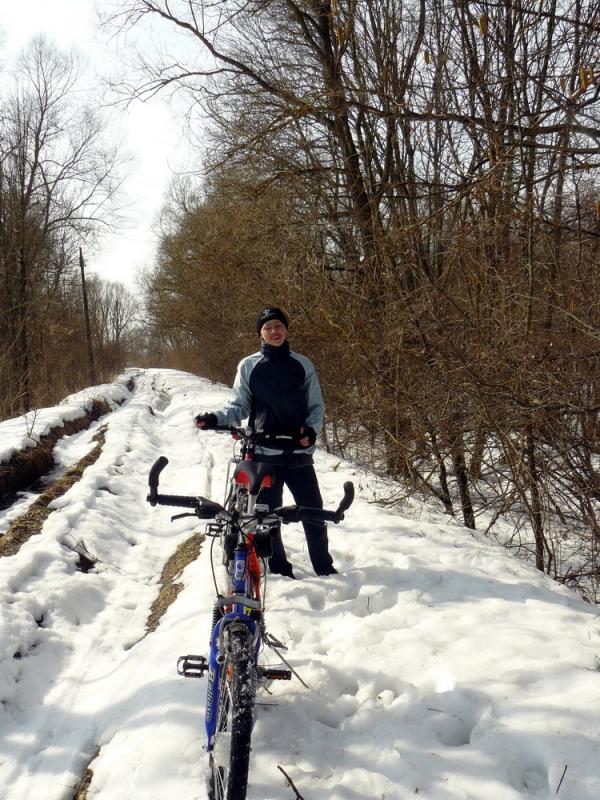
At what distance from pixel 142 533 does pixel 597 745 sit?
5.07 metres

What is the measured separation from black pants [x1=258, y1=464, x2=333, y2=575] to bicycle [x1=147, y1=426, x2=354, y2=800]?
134 centimetres

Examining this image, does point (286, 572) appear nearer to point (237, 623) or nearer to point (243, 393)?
point (243, 393)

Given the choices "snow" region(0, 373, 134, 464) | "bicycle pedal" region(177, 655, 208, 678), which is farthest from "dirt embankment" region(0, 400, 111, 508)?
"bicycle pedal" region(177, 655, 208, 678)

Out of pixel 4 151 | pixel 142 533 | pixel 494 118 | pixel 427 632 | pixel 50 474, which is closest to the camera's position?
pixel 427 632

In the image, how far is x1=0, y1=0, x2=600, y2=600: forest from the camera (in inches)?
177

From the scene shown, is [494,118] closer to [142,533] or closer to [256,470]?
[256,470]

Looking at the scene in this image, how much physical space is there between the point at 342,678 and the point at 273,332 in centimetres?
229

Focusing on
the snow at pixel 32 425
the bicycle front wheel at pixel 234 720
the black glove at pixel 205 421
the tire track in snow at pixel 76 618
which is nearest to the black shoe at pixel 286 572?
the tire track in snow at pixel 76 618

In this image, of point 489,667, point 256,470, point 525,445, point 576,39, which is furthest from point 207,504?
point 576,39

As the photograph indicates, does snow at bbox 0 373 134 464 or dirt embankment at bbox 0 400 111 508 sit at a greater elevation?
snow at bbox 0 373 134 464

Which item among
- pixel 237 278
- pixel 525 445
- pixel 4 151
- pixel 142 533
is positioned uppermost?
pixel 4 151

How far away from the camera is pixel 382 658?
117 inches

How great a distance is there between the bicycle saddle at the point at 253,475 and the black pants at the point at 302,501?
1.31 m

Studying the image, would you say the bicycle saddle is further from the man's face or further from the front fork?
the man's face
